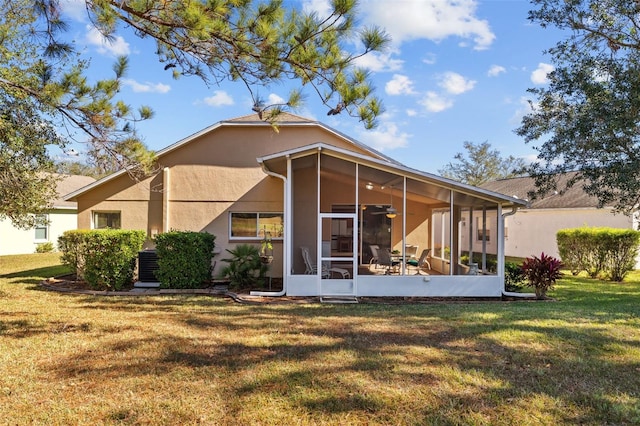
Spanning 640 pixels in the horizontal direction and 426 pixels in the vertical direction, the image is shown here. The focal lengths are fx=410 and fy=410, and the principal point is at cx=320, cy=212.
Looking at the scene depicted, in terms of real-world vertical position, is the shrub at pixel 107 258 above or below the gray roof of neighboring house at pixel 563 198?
below

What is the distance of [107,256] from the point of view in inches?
446

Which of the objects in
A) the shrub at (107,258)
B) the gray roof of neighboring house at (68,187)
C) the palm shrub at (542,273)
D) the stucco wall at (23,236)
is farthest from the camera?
the gray roof of neighboring house at (68,187)

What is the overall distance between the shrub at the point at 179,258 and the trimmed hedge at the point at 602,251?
47.6 feet

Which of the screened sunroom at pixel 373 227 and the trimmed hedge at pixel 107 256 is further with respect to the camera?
the trimmed hedge at pixel 107 256

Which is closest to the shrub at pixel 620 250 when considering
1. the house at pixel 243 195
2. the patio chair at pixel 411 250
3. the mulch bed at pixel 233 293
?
the house at pixel 243 195

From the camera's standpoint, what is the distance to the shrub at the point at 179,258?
11453 millimetres

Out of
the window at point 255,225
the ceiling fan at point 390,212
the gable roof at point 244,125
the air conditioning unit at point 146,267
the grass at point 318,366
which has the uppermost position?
the gable roof at point 244,125

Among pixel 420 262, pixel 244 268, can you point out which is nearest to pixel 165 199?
pixel 244 268

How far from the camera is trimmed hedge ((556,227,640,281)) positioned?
15.1 m

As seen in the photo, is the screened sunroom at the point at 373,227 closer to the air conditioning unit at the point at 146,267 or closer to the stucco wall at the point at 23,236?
the air conditioning unit at the point at 146,267

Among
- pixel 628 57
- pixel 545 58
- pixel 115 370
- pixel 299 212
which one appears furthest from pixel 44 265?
pixel 628 57

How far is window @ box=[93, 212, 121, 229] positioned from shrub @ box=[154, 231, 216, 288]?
3.64 meters

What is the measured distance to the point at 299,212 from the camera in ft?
45.8

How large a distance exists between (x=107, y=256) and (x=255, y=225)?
459 cm
